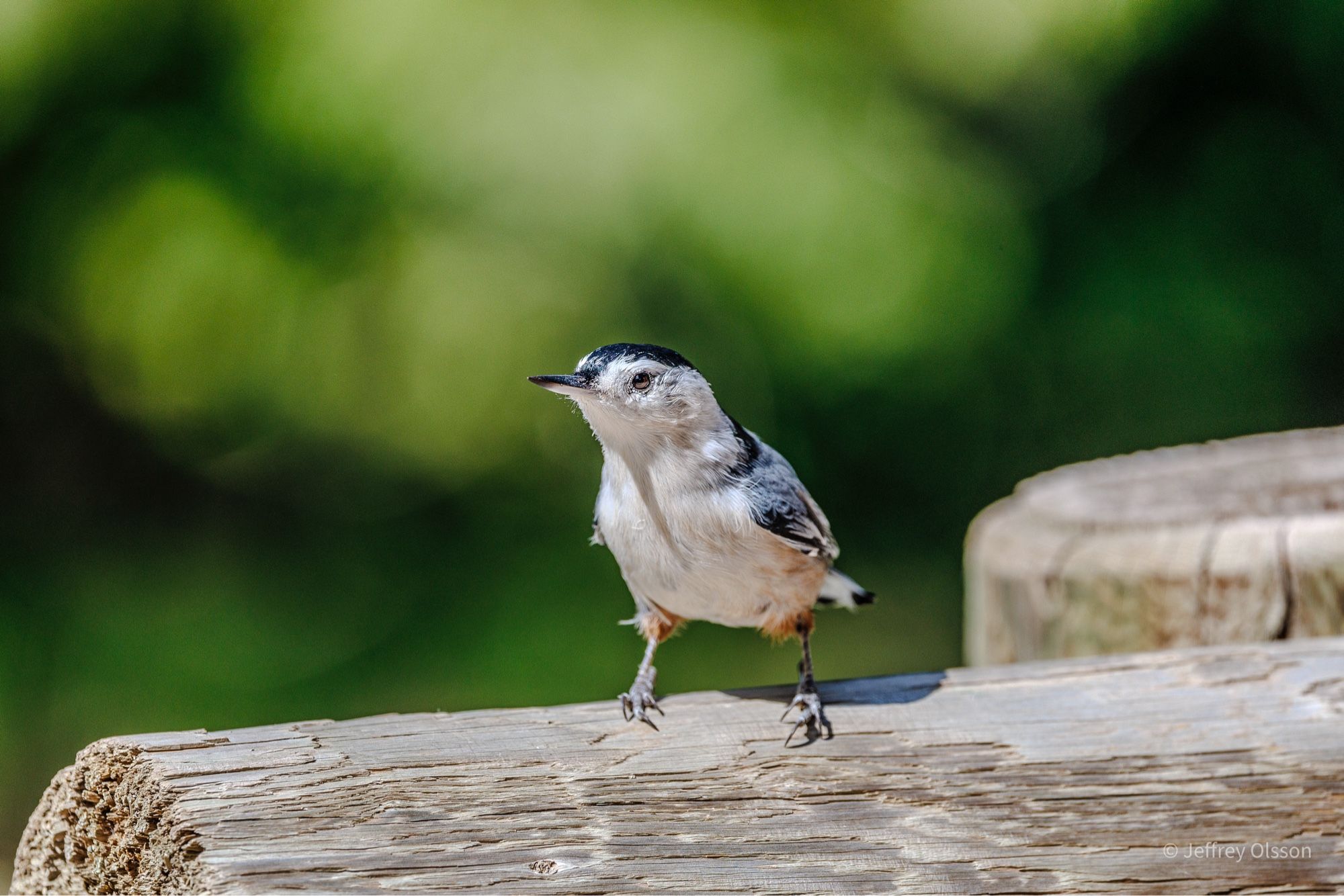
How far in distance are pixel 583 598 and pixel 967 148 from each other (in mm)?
2699

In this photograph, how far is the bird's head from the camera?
2242 mm

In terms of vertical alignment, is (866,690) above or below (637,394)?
below

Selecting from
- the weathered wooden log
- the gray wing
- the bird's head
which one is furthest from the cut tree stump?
the weathered wooden log

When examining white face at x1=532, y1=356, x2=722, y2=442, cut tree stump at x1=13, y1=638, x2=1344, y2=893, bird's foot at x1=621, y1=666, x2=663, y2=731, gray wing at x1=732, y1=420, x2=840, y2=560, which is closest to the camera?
cut tree stump at x1=13, y1=638, x2=1344, y2=893

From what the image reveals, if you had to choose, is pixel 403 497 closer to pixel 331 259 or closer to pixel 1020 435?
pixel 331 259

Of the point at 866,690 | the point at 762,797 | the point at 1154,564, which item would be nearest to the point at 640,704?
the point at 762,797

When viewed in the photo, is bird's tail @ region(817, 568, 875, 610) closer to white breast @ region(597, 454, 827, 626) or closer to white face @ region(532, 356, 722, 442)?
white breast @ region(597, 454, 827, 626)

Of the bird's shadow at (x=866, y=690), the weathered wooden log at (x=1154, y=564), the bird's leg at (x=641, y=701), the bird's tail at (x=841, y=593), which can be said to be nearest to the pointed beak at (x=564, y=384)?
the bird's leg at (x=641, y=701)

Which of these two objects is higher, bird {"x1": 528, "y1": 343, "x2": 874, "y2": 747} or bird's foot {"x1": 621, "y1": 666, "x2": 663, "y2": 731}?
bird {"x1": 528, "y1": 343, "x2": 874, "y2": 747}

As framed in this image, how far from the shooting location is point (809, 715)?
85.6 inches

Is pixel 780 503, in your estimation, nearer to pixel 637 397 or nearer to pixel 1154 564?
pixel 637 397

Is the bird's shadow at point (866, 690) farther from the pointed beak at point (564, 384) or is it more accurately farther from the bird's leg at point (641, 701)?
the pointed beak at point (564, 384)

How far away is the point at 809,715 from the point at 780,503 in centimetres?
47

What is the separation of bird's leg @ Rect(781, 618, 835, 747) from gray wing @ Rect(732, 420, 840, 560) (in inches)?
10.4
